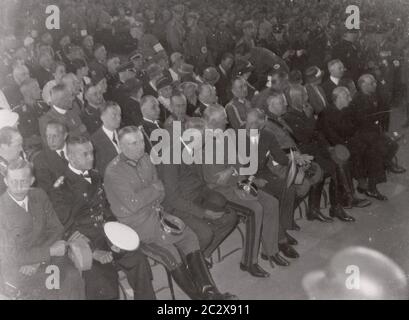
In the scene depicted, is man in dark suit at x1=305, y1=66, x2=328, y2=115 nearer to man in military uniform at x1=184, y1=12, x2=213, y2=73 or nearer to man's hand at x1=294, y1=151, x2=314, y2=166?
man's hand at x1=294, y1=151, x2=314, y2=166

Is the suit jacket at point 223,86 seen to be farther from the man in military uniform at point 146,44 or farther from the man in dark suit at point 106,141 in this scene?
the man in dark suit at point 106,141

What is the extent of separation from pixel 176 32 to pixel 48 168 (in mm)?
4483

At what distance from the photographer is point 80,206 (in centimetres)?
365

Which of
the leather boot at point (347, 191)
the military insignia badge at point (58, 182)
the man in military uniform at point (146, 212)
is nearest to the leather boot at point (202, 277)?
the man in military uniform at point (146, 212)

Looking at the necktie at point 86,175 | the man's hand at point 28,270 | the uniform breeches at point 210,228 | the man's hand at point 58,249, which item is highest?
the necktie at point 86,175

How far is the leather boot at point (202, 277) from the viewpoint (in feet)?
12.1

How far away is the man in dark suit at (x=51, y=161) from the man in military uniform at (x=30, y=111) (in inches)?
43.5

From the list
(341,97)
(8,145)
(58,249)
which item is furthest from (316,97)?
(58,249)

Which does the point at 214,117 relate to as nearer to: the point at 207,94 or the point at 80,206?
the point at 207,94

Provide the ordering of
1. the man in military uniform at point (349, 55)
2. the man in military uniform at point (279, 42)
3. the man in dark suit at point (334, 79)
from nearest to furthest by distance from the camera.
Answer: the man in dark suit at point (334, 79)
the man in military uniform at point (349, 55)
the man in military uniform at point (279, 42)

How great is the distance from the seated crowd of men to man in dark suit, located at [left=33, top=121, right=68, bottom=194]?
0.04 feet

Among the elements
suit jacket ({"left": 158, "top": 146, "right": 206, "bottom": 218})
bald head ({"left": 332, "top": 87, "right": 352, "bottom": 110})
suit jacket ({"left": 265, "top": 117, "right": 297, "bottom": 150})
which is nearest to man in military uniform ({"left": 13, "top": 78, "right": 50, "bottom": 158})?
suit jacket ({"left": 158, "top": 146, "right": 206, "bottom": 218})

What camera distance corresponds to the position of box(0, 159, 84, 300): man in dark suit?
3148mm
